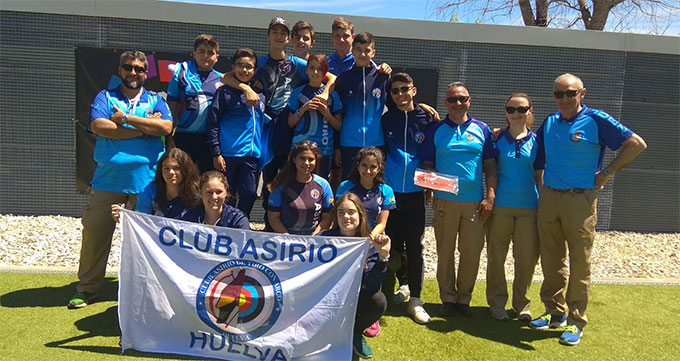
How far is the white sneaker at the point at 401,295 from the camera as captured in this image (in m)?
4.36

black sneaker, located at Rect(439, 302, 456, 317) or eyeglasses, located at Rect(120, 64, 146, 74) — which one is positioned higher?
eyeglasses, located at Rect(120, 64, 146, 74)

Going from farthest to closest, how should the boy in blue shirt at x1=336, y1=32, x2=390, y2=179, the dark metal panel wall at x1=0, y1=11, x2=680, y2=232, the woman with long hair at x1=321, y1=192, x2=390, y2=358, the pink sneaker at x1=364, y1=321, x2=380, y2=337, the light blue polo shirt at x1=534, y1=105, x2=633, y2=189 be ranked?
the dark metal panel wall at x1=0, y1=11, x2=680, y2=232, the boy in blue shirt at x1=336, y1=32, x2=390, y2=179, the pink sneaker at x1=364, y1=321, x2=380, y2=337, the light blue polo shirt at x1=534, y1=105, x2=633, y2=189, the woman with long hair at x1=321, y1=192, x2=390, y2=358

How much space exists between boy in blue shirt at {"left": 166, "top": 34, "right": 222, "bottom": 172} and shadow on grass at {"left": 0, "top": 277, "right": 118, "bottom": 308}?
144 cm

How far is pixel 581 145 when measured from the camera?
3.58 m

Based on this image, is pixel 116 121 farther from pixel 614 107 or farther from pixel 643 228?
pixel 643 228

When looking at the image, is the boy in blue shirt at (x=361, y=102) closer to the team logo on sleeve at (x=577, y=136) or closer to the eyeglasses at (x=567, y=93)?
the eyeglasses at (x=567, y=93)

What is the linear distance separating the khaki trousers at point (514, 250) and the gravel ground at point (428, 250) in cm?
127

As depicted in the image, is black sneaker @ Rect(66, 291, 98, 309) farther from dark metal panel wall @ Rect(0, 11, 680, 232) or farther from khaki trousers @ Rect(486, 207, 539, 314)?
khaki trousers @ Rect(486, 207, 539, 314)

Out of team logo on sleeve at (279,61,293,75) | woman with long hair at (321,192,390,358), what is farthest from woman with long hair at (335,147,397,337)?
team logo on sleeve at (279,61,293,75)

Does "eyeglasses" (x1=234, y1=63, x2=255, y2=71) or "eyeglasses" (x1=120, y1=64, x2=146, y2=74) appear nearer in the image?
"eyeglasses" (x1=120, y1=64, x2=146, y2=74)

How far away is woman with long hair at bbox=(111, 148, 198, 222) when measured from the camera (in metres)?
3.55

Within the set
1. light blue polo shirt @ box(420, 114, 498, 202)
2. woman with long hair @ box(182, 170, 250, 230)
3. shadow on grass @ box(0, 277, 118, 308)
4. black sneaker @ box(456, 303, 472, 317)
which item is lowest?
shadow on grass @ box(0, 277, 118, 308)

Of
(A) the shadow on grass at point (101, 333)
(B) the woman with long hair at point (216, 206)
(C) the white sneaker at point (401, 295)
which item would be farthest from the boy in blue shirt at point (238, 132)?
(C) the white sneaker at point (401, 295)

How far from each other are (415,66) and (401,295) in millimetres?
3819
